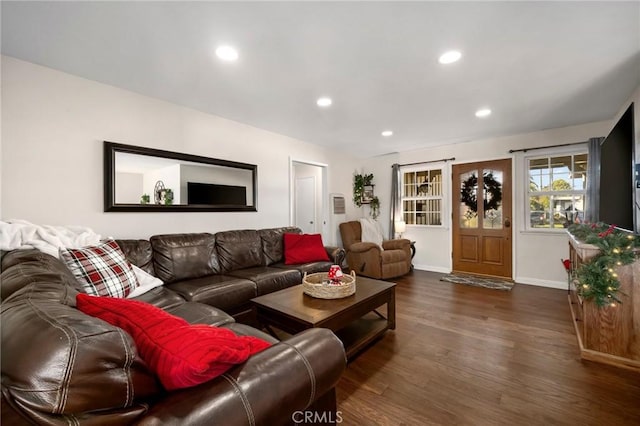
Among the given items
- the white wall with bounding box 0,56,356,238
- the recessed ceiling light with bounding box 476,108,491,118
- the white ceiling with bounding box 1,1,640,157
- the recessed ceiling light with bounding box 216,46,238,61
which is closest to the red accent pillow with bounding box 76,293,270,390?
the white ceiling with bounding box 1,1,640,157

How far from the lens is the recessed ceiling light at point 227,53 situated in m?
1.96

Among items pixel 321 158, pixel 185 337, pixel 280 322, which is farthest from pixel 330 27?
pixel 321 158

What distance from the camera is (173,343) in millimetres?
717

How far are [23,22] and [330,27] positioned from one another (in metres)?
1.92

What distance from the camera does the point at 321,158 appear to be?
492 centimetres

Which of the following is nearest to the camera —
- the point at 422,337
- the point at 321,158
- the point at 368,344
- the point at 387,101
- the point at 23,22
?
the point at 23,22

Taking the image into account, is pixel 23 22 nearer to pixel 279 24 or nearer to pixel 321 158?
pixel 279 24

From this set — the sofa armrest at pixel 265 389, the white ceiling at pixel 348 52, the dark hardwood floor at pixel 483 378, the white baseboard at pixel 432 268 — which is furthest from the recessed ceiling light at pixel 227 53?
the white baseboard at pixel 432 268

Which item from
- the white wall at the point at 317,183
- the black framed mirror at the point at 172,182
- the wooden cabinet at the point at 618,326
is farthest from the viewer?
the white wall at the point at 317,183

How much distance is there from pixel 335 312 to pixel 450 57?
6.84ft

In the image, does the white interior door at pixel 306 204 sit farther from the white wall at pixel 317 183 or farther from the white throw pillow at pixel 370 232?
the white throw pillow at pixel 370 232

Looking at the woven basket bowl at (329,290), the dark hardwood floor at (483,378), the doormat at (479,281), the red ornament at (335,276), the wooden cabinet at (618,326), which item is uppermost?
the red ornament at (335,276)

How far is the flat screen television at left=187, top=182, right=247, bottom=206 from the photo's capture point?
315 cm

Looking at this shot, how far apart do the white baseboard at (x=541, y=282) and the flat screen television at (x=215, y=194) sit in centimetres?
434
